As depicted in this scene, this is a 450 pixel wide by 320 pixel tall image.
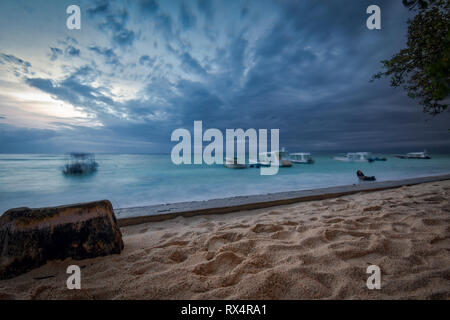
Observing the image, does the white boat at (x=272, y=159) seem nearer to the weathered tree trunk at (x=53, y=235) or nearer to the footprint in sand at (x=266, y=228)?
the footprint in sand at (x=266, y=228)

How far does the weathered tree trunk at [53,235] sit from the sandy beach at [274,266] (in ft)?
0.34

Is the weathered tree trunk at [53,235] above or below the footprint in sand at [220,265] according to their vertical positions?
above

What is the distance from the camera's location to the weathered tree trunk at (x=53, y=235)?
5.75 feet

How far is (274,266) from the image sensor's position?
67.6 inches

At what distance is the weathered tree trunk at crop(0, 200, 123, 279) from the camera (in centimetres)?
175

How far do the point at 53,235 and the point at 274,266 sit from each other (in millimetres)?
2293

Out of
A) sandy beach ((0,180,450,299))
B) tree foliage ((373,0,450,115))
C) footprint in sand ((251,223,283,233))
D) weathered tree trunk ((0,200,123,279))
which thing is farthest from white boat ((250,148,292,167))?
weathered tree trunk ((0,200,123,279))

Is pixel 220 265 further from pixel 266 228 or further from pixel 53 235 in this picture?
pixel 53 235

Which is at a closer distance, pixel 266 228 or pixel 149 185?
pixel 266 228

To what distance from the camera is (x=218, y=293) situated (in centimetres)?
141

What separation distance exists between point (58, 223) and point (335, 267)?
2793 mm

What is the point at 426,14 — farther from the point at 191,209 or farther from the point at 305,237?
the point at 191,209

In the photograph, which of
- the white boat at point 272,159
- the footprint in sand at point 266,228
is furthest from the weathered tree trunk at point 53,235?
the white boat at point 272,159

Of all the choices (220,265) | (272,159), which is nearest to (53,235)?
(220,265)
